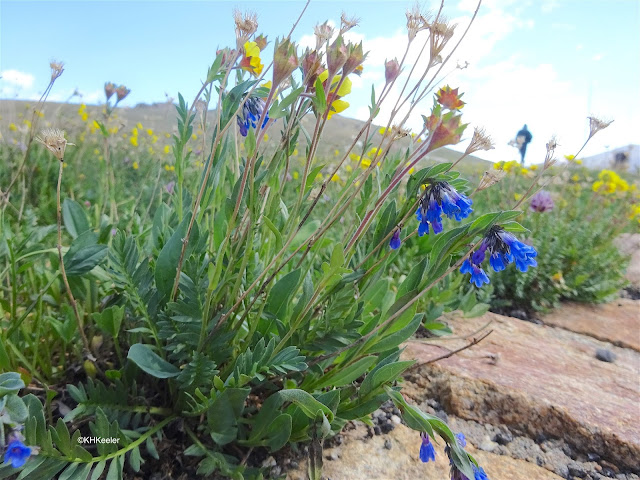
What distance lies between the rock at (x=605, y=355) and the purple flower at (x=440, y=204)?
5.29 feet

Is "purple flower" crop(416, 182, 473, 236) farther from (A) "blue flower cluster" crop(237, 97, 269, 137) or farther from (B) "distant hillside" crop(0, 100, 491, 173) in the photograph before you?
(A) "blue flower cluster" crop(237, 97, 269, 137)

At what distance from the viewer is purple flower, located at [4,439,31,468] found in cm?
91

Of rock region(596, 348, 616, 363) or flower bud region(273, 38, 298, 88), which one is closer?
flower bud region(273, 38, 298, 88)

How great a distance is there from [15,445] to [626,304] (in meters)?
3.64

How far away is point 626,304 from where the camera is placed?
129 inches

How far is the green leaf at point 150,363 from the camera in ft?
4.00

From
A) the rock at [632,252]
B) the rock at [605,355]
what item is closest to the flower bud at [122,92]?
the rock at [605,355]

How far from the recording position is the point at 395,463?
4.61 feet

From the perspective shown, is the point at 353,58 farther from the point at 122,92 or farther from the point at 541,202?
the point at 541,202

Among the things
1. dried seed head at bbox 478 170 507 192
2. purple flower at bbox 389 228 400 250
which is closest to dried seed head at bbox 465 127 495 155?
dried seed head at bbox 478 170 507 192

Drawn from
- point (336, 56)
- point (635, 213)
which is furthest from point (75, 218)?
point (635, 213)

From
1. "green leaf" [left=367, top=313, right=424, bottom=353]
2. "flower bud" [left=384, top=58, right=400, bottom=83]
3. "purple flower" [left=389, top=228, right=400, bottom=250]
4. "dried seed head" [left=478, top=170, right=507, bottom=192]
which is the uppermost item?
"flower bud" [left=384, top=58, right=400, bottom=83]

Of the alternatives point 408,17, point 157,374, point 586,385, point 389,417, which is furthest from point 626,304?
point 157,374

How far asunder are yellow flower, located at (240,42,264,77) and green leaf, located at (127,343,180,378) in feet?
2.68
